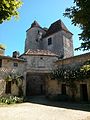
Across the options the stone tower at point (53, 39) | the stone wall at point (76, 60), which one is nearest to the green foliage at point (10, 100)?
the stone wall at point (76, 60)

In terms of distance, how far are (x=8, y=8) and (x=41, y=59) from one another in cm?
1887

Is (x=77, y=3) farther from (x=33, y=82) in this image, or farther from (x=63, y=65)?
(x=33, y=82)


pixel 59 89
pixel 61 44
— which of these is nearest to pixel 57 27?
pixel 61 44

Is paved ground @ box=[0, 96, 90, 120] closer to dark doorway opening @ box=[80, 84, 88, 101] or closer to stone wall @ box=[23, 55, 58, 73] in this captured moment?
dark doorway opening @ box=[80, 84, 88, 101]

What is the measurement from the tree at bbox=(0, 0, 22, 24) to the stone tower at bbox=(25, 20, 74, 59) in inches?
972

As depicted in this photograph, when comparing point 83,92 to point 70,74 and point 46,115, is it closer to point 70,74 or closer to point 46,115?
point 70,74

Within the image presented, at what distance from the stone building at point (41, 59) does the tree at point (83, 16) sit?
13112mm

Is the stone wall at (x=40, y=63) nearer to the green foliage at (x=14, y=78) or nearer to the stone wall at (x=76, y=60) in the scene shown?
the stone wall at (x=76, y=60)

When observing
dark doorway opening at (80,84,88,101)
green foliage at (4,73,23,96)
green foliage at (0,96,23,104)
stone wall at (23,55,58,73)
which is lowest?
green foliage at (0,96,23,104)

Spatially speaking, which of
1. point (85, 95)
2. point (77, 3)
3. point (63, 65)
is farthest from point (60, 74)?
point (77, 3)

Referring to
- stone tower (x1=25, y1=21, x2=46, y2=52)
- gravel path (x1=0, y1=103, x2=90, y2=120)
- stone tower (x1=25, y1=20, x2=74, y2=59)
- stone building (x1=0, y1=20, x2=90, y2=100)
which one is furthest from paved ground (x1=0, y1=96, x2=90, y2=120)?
stone tower (x1=25, y1=21, x2=46, y2=52)

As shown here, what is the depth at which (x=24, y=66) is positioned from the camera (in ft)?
79.0

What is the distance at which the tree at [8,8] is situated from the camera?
7.03m

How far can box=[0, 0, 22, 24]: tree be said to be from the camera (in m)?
7.03
